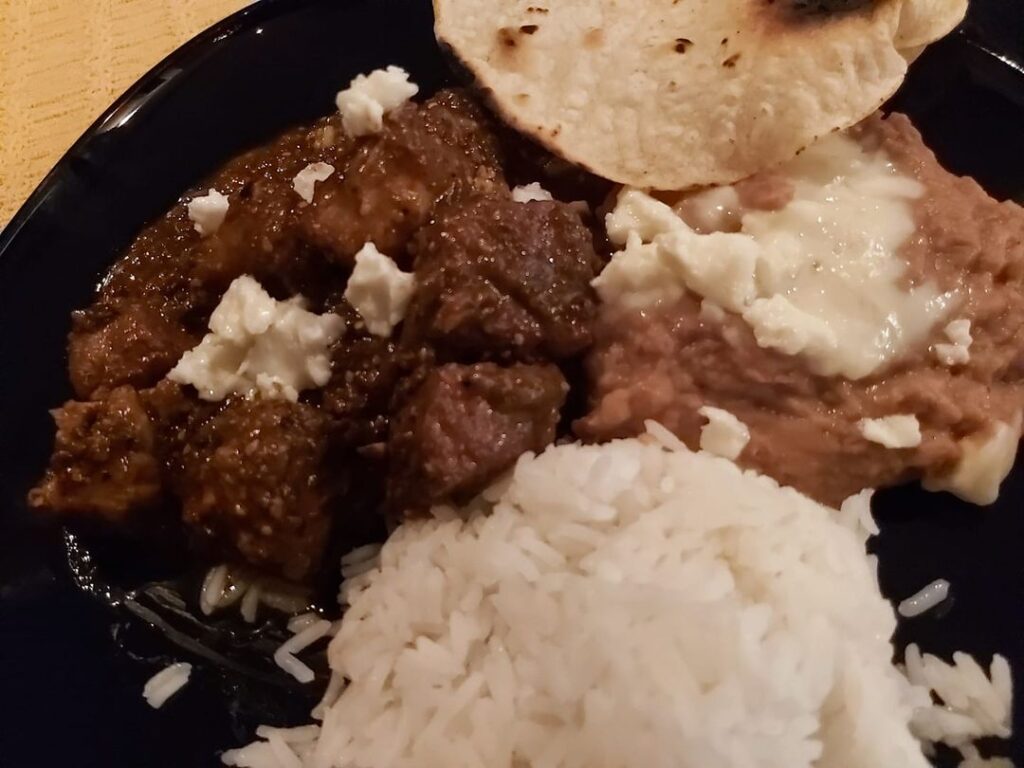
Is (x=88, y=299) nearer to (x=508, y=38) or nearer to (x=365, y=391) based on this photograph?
(x=365, y=391)

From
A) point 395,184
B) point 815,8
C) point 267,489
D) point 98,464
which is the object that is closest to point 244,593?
point 267,489

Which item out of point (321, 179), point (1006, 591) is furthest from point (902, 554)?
point (321, 179)

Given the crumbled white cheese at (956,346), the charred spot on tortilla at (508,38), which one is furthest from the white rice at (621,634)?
the charred spot on tortilla at (508,38)

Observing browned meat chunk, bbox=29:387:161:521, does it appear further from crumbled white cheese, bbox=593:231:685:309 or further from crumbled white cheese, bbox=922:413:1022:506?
crumbled white cheese, bbox=922:413:1022:506

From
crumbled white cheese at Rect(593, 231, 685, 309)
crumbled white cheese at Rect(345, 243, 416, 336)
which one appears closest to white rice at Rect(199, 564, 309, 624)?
crumbled white cheese at Rect(345, 243, 416, 336)

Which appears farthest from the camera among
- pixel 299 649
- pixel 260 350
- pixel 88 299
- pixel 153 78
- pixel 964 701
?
pixel 153 78

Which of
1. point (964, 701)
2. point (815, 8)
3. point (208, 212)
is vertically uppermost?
point (815, 8)

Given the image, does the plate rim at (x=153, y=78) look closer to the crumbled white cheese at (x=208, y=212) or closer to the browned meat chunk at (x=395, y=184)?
the crumbled white cheese at (x=208, y=212)

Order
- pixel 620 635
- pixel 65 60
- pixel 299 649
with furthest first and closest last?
pixel 65 60
pixel 299 649
pixel 620 635
